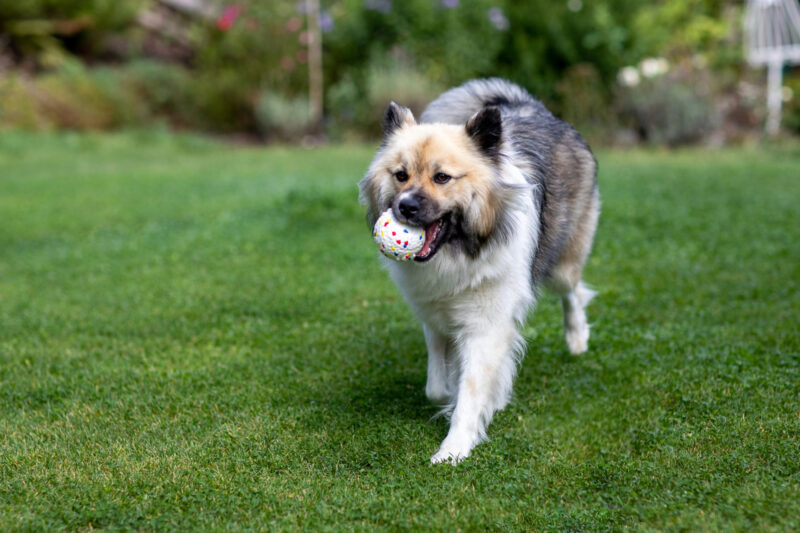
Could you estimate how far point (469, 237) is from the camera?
3.60m

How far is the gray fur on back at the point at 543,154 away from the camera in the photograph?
4.07 metres

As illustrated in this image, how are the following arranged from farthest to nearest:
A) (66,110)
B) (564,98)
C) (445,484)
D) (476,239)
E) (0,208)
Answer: (66,110) < (564,98) < (0,208) < (476,239) < (445,484)

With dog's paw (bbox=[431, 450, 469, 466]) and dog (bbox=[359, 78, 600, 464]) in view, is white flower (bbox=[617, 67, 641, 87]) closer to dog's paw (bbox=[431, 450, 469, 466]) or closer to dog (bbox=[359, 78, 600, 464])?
dog (bbox=[359, 78, 600, 464])

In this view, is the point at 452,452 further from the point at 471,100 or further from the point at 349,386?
the point at 471,100

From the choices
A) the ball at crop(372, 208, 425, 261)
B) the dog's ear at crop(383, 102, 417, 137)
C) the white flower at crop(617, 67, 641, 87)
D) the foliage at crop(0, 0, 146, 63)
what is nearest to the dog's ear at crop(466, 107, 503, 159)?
the dog's ear at crop(383, 102, 417, 137)

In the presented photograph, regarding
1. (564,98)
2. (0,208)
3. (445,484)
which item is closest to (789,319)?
(445,484)

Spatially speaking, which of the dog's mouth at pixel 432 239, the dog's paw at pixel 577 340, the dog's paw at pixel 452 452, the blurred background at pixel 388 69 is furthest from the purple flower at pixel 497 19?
the dog's paw at pixel 452 452

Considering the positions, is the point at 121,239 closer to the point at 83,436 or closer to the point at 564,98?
the point at 83,436

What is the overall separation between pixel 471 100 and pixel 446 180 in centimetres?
132

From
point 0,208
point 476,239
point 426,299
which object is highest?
point 476,239

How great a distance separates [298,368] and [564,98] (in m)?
10.6

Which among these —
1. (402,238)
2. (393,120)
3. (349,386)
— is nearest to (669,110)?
(349,386)

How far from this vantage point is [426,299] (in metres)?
3.77

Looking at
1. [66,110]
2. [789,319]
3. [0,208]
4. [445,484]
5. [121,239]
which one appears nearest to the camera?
[445,484]
